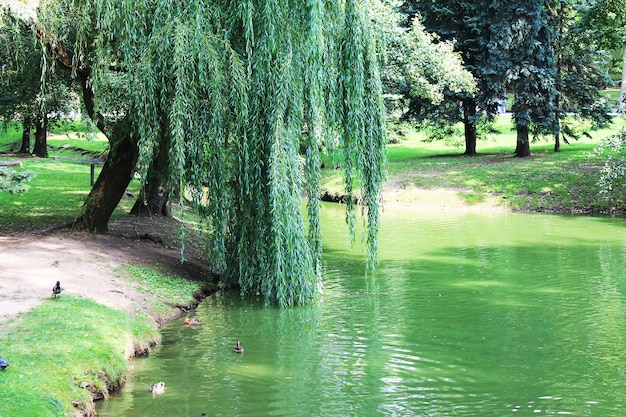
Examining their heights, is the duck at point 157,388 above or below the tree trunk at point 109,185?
below

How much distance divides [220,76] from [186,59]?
59 centimetres

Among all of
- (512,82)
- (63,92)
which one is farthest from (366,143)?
(512,82)

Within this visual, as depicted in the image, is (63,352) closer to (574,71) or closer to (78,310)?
(78,310)

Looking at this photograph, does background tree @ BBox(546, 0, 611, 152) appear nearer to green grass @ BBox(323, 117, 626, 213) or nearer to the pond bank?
green grass @ BBox(323, 117, 626, 213)

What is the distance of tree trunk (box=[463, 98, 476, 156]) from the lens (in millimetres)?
32497

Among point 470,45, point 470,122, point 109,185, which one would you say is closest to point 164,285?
point 109,185

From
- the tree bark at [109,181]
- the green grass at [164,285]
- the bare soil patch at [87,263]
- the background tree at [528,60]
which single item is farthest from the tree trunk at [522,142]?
the green grass at [164,285]

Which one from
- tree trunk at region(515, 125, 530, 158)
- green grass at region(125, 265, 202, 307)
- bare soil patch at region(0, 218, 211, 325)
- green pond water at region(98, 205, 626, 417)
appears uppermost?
tree trunk at region(515, 125, 530, 158)

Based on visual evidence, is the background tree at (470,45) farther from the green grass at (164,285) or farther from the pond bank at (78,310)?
the green grass at (164,285)

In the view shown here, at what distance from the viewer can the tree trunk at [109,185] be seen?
14.3 meters

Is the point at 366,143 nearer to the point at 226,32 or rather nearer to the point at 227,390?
the point at 226,32

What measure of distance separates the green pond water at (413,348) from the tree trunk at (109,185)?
135 inches

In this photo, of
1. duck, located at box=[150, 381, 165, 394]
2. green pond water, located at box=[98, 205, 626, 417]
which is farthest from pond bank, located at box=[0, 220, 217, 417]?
duck, located at box=[150, 381, 165, 394]

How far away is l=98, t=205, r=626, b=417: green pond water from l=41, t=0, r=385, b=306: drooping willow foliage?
1.20 m
